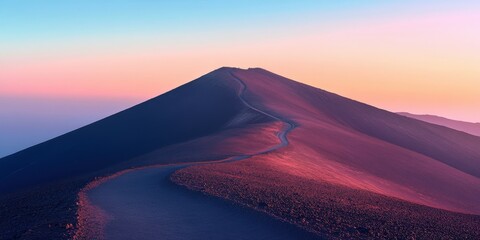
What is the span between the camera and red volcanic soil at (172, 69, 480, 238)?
18800 millimetres

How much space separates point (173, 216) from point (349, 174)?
2795 cm

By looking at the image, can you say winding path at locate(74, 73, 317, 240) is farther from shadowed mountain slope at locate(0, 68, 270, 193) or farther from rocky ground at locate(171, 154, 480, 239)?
shadowed mountain slope at locate(0, 68, 270, 193)

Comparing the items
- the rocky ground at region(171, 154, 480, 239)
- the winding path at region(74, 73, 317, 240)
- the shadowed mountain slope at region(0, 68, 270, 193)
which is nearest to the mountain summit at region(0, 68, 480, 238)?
the rocky ground at region(171, 154, 480, 239)

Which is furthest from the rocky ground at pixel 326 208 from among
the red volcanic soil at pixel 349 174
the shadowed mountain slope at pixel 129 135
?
the shadowed mountain slope at pixel 129 135

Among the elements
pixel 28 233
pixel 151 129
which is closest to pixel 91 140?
pixel 151 129

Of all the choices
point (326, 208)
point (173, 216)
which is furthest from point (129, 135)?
point (173, 216)

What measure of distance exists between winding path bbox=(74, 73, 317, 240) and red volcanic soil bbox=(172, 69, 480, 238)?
81 cm

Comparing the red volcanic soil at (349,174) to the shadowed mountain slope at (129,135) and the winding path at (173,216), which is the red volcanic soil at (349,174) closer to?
the winding path at (173,216)

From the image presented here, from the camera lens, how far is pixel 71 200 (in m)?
20.6

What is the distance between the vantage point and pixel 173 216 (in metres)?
17.8

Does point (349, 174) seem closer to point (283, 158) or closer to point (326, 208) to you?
point (283, 158)

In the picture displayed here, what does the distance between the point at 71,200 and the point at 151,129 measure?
188 ft

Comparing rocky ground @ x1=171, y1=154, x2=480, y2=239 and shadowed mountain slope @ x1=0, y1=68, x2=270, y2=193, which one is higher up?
shadowed mountain slope @ x1=0, y1=68, x2=270, y2=193

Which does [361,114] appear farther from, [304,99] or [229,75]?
[229,75]
